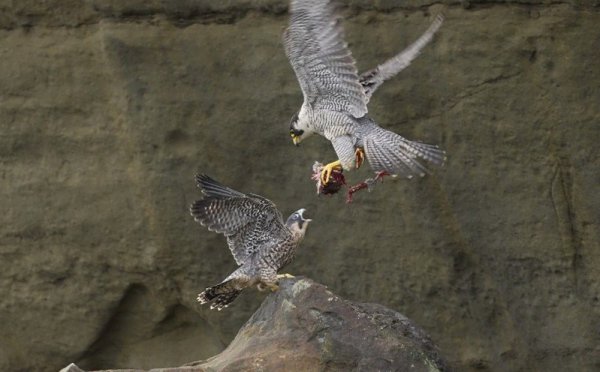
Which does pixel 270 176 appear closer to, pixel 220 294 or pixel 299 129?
pixel 299 129

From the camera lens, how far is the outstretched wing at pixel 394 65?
20.9ft

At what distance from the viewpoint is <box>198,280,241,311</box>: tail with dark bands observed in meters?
6.07

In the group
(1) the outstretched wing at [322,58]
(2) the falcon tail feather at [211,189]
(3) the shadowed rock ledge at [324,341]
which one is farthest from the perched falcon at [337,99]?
(3) the shadowed rock ledge at [324,341]

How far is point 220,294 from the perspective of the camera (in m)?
6.12

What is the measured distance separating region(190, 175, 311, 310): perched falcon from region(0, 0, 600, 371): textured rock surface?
112 cm

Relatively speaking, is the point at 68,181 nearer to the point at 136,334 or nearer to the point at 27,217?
the point at 27,217

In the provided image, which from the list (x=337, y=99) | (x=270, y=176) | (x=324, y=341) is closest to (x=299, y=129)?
(x=337, y=99)

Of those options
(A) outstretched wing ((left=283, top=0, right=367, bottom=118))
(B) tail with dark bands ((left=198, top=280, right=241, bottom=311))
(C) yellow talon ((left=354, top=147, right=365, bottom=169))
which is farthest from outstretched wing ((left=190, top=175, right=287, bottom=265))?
(A) outstretched wing ((left=283, top=0, right=367, bottom=118))

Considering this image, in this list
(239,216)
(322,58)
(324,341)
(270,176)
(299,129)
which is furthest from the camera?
(270,176)

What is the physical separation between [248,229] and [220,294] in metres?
0.28

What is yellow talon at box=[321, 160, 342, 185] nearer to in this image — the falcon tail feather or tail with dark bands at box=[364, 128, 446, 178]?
tail with dark bands at box=[364, 128, 446, 178]

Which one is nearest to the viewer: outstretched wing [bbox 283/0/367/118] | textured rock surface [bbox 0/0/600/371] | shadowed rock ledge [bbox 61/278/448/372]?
shadowed rock ledge [bbox 61/278/448/372]

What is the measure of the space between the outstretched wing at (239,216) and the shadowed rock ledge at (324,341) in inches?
15.6

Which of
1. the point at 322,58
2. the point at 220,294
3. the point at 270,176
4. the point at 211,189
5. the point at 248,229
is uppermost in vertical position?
the point at 322,58
